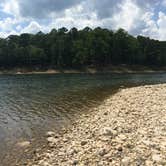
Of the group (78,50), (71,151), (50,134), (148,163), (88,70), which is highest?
(78,50)

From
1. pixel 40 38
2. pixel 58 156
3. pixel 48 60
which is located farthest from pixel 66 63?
pixel 58 156

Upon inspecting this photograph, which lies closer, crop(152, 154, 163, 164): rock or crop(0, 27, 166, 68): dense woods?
crop(152, 154, 163, 164): rock

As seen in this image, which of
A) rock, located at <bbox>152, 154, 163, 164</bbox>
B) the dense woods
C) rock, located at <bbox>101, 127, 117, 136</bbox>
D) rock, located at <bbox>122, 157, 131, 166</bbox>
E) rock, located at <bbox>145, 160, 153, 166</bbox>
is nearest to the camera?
rock, located at <bbox>145, 160, 153, 166</bbox>

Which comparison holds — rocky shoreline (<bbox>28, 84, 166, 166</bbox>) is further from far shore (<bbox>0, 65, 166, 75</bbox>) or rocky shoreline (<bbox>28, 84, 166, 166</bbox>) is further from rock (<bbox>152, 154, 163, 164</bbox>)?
far shore (<bbox>0, 65, 166, 75</bbox>)

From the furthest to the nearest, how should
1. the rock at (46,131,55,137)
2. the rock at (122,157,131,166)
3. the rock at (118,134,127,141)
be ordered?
the rock at (46,131,55,137) < the rock at (118,134,127,141) < the rock at (122,157,131,166)

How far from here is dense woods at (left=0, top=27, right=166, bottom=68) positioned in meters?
95.9

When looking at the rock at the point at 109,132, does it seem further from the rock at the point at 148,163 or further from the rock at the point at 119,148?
the rock at the point at 148,163

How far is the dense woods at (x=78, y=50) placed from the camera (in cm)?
9588

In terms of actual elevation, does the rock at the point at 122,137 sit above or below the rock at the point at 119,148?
above

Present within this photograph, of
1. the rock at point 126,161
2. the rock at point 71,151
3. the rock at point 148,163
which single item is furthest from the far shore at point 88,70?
the rock at point 148,163

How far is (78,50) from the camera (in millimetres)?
95875

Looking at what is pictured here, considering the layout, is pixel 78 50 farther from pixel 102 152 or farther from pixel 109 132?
pixel 102 152

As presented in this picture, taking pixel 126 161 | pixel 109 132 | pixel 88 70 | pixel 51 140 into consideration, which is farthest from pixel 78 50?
pixel 126 161

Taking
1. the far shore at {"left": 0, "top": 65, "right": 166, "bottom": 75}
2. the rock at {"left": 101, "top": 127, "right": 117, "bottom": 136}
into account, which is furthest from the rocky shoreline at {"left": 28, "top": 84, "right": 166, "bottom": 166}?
the far shore at {"left": 0, "top": 65, "right": 166, "bottom": 75}
